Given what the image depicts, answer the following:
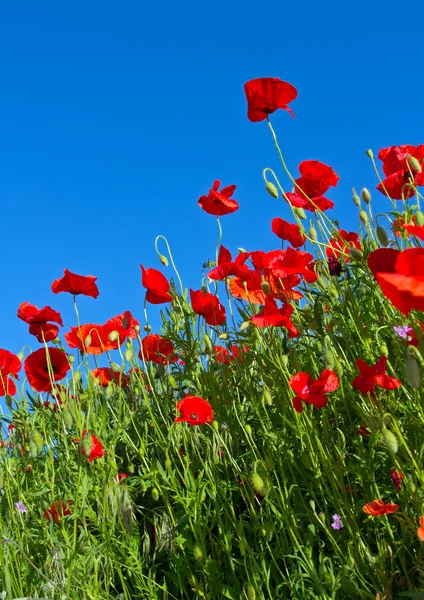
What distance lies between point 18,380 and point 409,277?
97.9 inches

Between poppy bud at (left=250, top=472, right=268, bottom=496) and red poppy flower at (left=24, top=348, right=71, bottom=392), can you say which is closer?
poppy bud at (left=250, top=472, right=268, bottom=496)

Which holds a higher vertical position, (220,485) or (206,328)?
(206,328)

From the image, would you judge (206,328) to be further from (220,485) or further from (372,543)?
(372,543)

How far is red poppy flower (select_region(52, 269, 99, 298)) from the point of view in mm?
3160

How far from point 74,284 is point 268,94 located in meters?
1.24

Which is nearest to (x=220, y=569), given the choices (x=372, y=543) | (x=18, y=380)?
(x=372, y=543)

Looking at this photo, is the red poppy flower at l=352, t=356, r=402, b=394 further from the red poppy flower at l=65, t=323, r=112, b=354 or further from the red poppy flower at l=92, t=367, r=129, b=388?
the red poppy flower at l=92, t=367, r=129, b=388

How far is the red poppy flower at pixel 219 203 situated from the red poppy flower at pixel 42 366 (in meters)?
0.95

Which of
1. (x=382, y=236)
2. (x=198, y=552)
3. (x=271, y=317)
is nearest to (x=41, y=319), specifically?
(x=271, y=317)

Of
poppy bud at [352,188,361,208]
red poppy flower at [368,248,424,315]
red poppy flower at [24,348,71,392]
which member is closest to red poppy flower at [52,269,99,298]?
red poppy flower at [24,348,71,392]

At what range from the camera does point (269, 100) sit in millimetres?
2619

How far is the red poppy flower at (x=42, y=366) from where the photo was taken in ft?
10.3

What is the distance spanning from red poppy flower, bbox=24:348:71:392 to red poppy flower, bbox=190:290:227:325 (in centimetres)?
71

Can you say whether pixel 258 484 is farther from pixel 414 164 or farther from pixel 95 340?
pixel 95 340
